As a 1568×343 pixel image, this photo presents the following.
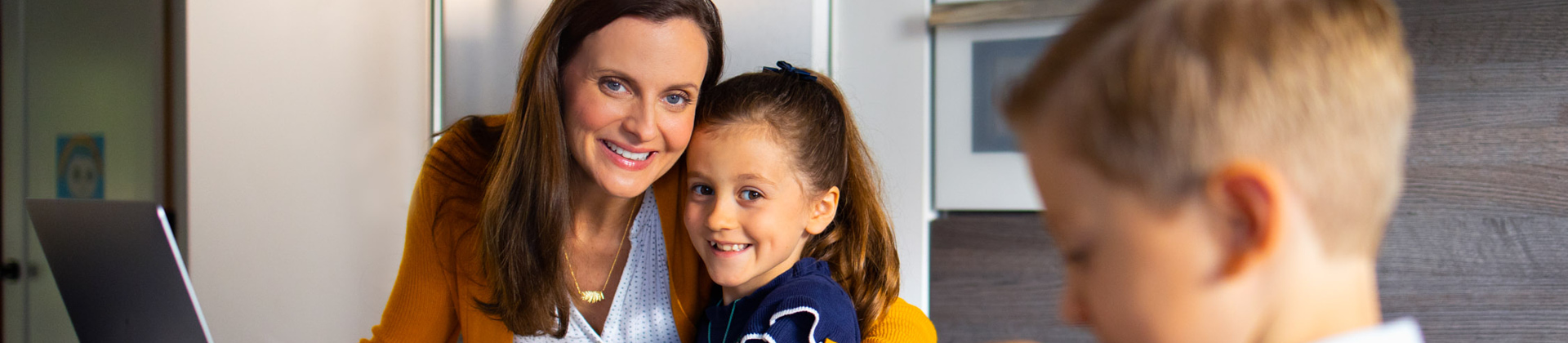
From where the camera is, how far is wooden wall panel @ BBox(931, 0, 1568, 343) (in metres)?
1.57

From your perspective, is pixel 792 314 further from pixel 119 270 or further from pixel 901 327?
pixel 119 270

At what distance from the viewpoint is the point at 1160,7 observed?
1.68 ft

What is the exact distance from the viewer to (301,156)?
7.78 ft

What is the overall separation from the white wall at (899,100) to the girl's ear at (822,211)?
0.58 m

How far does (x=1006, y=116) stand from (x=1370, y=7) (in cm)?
20

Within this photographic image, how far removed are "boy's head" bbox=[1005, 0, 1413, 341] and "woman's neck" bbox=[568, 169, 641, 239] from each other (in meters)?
0.97

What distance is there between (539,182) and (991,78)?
0.96 m

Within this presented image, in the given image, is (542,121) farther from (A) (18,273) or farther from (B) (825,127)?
(A) (18,273)

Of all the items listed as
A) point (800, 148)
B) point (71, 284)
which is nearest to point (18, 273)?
point (71, 284)

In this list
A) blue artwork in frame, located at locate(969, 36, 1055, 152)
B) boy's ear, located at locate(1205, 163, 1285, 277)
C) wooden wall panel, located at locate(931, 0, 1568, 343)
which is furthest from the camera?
blue artwork in frame, located at locate(969, 36, 1055, 152)

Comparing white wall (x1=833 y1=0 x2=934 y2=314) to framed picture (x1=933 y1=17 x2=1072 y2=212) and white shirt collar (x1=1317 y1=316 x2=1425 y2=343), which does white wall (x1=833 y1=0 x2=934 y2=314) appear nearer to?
framed picture (x1=933 y1=17 x2=1072 y2=212)

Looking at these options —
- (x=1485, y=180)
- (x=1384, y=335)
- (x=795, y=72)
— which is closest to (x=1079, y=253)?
(x=1384, y=335)

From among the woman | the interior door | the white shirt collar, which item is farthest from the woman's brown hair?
the interior door

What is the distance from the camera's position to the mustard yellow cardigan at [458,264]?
135cm
